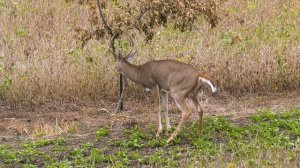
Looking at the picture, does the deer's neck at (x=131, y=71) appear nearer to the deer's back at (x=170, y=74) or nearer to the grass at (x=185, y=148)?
the deer's back at (x=170, y=74)

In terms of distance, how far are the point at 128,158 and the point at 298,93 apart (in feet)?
19.9

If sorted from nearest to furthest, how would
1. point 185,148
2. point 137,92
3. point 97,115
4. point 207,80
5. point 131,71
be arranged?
1. point 185,148
2. point 207,80
3. point 131,71
4. point 97,115
5. point 137,92

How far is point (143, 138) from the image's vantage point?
1084cm

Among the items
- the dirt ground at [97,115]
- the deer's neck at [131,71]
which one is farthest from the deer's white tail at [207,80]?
the dirt ground at [97,115]

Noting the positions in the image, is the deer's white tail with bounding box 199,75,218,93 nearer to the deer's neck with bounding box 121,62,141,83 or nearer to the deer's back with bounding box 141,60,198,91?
the deer's back with bounding box 141,60,198,91

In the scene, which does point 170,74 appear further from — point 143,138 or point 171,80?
point 143,138

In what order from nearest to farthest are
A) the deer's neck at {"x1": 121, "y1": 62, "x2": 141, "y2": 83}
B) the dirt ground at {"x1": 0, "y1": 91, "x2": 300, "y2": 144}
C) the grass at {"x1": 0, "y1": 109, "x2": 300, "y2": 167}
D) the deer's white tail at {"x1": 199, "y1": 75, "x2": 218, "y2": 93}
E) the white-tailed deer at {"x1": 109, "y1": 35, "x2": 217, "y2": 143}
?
1. the grass at {"x1": 0, "y1": 109, "x2": 300, "y2": 167}
2. the deer's white tail at {"x1": 199, "y1": 75, "x2": 218, "y2": 93}
3. the white-tailed deer at {"x1": 109, "y1": 35, "x2": 217, "y2": 143}
4. the deer's neck at {"x1": 121, "y1": 62, "x2": 141, "y2": 83}
5. the dirt ground at {"x1": 0, "y1": 91, "x2": 300, "y2": 144}

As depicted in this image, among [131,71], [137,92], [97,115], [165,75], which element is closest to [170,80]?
[165,75]

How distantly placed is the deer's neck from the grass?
0.84 metres

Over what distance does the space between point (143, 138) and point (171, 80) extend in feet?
3.33

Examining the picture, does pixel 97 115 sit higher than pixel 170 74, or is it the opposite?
pixel 170 74

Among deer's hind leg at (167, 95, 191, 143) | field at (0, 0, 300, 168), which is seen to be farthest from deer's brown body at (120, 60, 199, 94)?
field at (0, 0, 300, 168)

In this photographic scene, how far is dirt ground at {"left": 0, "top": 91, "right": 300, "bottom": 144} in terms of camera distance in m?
11.8

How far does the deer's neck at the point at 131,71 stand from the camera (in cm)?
1154
